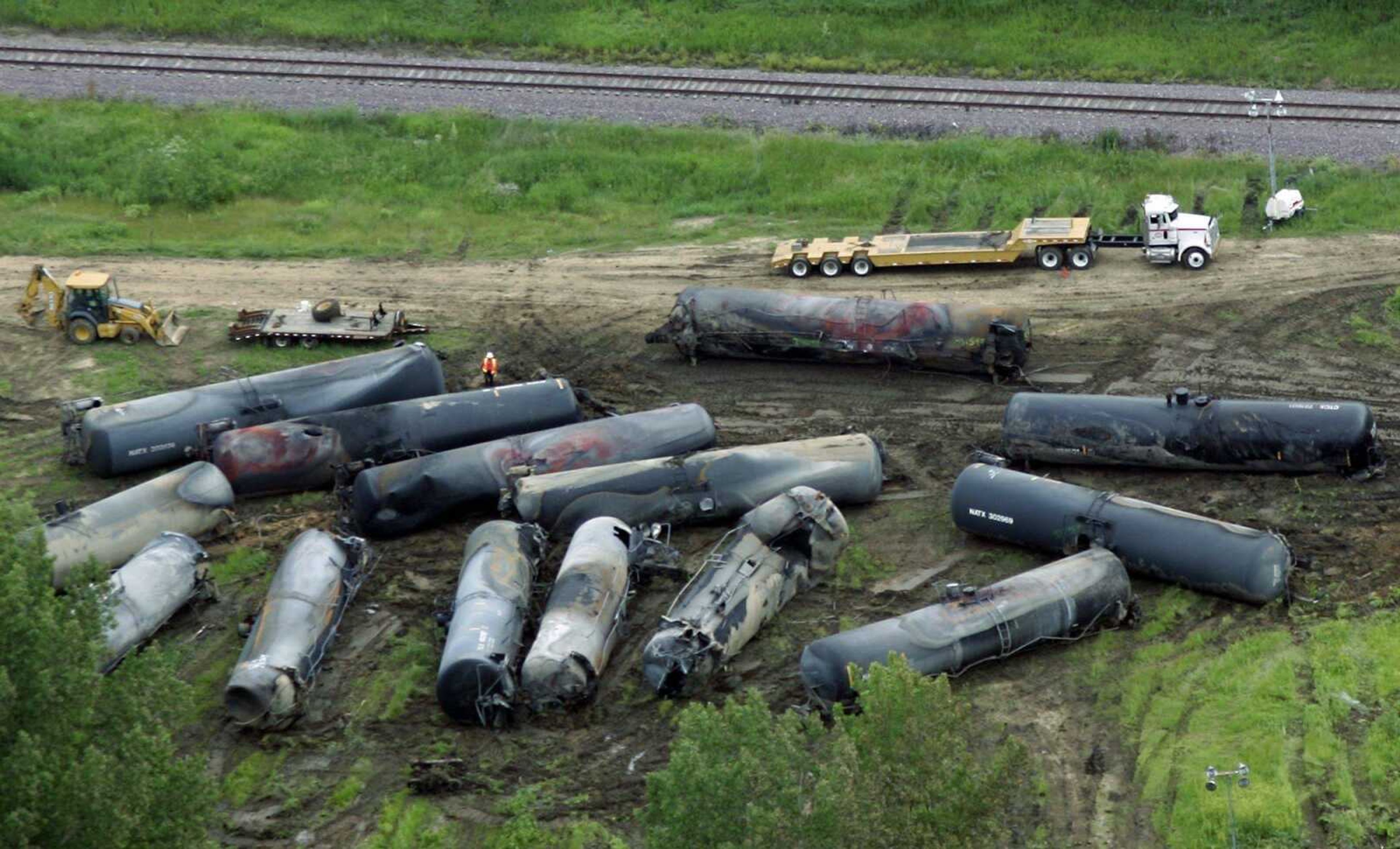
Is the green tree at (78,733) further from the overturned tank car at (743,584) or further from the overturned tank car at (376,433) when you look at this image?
the overturned tank car at (376,433)

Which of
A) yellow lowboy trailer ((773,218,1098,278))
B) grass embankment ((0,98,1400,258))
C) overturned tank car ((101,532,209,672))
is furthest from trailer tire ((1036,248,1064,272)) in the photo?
overturned tank car ((101,532,209,672))

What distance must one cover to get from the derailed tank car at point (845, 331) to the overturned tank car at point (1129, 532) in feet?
18.3

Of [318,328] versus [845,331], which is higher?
[845,331]

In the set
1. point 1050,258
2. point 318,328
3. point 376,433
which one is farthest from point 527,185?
point 376,433

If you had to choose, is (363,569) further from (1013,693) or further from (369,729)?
(1013,693)

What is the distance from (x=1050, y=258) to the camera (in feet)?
143

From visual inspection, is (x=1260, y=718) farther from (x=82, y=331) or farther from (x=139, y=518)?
(x=82, y=331)

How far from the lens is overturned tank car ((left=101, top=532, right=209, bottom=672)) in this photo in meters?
29.5

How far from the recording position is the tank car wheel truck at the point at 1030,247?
1693 inches

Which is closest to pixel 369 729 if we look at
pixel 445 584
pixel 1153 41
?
pixel 445 584

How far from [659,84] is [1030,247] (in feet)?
57.3

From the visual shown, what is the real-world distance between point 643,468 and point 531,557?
3.00 m

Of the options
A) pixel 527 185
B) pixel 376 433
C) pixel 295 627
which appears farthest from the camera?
pixel 527 185

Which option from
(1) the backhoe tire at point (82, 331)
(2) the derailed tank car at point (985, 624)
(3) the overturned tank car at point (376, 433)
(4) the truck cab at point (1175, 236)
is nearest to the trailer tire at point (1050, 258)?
(4) the truck cab at point (1175, 236)
